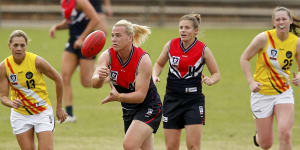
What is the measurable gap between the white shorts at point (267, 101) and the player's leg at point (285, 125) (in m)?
0.09

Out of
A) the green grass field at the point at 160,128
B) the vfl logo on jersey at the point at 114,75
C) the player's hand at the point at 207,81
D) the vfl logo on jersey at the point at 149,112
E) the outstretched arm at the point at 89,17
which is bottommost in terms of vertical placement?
the green grass field at the point at 160,128

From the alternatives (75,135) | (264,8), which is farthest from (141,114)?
(264,8)

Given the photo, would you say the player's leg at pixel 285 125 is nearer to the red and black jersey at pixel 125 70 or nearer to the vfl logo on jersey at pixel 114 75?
the red and black jersey at pixel 125 70

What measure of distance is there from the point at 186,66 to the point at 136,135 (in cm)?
110

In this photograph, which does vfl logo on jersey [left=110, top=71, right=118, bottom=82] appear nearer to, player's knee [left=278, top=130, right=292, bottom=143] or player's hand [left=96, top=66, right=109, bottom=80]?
player's hand [left=96, top=66, right=109, bottom=80]

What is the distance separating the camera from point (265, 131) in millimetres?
7320

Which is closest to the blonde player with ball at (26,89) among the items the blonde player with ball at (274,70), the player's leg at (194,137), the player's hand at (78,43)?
the player's leg at (194,137)

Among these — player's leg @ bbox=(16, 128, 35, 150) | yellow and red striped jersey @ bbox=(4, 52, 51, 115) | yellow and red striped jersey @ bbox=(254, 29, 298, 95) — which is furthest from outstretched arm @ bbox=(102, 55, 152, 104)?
yellow and red striped jersey @ bbox=(254, 29, 298, 95)

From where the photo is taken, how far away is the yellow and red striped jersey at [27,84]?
262 inches

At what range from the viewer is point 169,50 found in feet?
23.5

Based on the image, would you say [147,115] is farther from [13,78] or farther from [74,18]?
[74,18]

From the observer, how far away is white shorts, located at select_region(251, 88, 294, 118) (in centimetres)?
718

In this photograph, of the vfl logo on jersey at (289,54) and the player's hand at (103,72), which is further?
the vfl logo on jersey at (289,54)

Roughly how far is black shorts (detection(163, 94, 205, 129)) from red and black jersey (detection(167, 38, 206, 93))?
0.38ft
